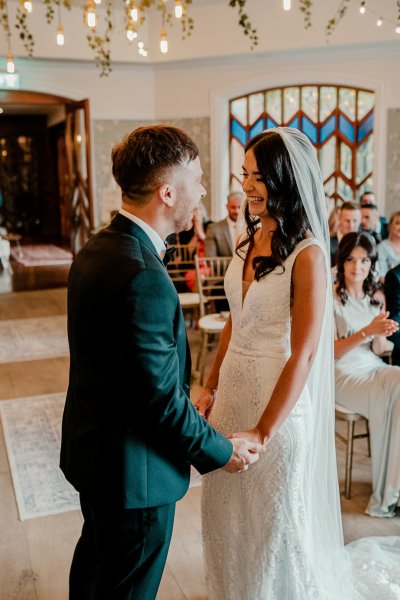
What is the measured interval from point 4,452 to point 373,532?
2.28m

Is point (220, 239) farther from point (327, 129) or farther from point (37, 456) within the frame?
point (37, 456)

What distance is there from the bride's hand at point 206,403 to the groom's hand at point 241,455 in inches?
17.8

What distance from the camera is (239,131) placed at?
9.73 m

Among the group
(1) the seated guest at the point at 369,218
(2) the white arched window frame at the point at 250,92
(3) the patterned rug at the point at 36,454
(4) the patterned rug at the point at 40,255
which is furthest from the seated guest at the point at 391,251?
(4) the patterned rug at the point at 40,255

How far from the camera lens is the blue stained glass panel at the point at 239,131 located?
970cm

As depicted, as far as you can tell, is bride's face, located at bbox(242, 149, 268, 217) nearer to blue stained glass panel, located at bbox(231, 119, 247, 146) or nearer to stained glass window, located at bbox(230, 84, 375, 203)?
stained glass window, located at bbox(230, 84, 375, 203)

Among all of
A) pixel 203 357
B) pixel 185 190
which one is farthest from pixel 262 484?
pixel 203 357

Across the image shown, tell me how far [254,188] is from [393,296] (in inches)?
73.8

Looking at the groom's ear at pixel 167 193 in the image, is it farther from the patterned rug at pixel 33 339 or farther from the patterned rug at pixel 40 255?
the patterned rug at pixel 40 255

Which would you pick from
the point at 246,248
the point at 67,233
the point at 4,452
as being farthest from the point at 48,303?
the point at 67,233

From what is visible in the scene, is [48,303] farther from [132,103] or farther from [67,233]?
[67,233]

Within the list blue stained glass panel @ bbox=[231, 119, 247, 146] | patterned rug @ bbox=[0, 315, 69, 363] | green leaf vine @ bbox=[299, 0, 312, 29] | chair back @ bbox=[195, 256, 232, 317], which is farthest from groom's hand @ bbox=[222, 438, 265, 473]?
blue stained glass panel @ bbox=[231, 119, 247, 146]

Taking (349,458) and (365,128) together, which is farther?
(365,128)

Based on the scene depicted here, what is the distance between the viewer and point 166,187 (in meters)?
1.59
